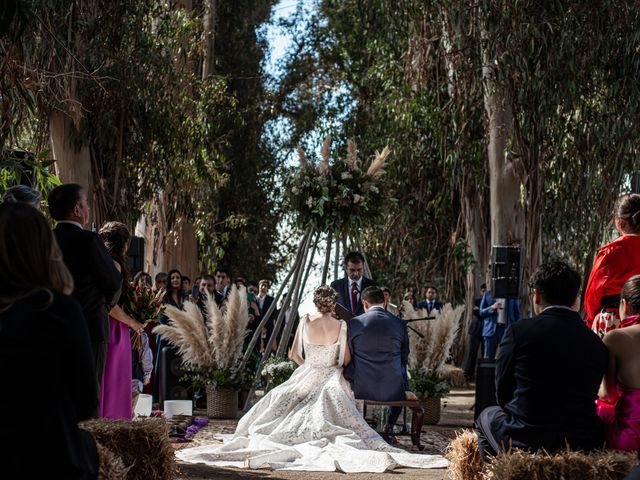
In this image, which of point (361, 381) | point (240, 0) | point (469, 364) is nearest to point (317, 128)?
point (240, 0)

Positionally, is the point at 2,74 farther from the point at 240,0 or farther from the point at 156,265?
the point at 240,0

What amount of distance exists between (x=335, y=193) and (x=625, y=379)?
27.1 ft

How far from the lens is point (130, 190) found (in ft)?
59.4

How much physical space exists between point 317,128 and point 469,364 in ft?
37.5

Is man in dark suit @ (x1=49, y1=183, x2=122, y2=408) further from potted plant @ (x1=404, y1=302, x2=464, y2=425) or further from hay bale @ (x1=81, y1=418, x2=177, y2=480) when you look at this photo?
potted plant @ (x1=404, y1=302, x2=464, y2=425)

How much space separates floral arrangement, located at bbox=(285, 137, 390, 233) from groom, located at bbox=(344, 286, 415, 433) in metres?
2.80

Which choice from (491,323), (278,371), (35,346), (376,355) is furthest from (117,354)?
(491,323)

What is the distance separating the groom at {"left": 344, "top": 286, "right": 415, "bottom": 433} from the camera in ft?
36.4

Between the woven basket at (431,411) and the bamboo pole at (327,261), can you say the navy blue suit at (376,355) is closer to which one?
the woven basket at (431,411)

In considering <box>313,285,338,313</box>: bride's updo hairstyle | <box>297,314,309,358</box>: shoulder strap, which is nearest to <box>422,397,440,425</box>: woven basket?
<box>297,314,309,358</box>: shoulder strap

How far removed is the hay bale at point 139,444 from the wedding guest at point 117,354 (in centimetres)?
76

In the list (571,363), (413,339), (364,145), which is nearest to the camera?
(571,363)

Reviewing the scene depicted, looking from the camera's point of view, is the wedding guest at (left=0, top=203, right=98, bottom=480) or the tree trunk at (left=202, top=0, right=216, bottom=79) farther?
the tree trunk at (left=202, top=0, right=216, bottom=79)

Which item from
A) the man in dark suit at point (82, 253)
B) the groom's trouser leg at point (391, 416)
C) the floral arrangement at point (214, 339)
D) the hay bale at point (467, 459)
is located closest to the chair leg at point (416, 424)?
the groom's trouser leg at point (391, 416)
